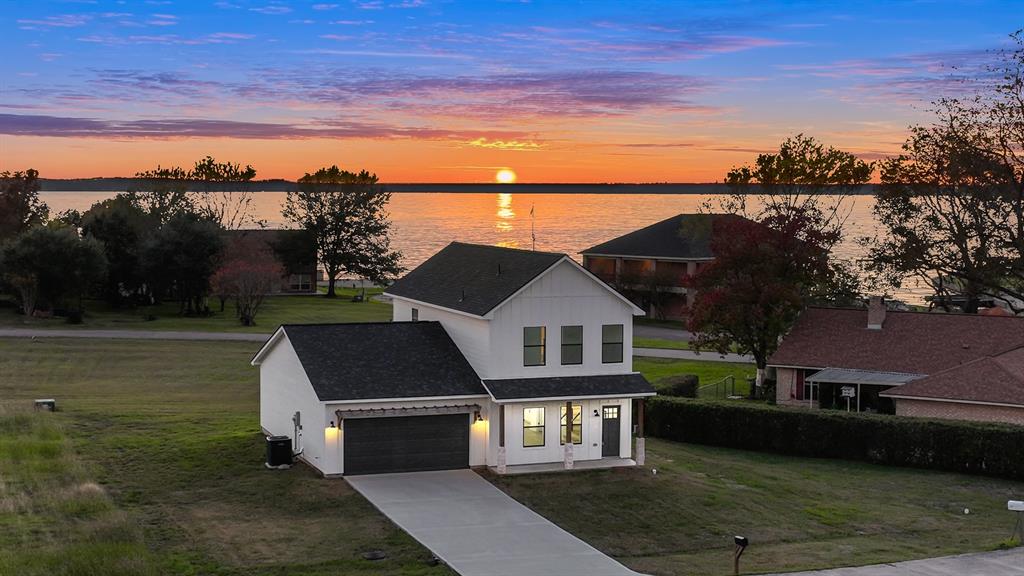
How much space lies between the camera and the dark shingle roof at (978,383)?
44188 millimetres

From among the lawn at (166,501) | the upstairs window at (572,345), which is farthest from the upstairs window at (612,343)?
the lawn at (166,501)

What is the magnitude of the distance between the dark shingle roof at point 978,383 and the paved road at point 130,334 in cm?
3930

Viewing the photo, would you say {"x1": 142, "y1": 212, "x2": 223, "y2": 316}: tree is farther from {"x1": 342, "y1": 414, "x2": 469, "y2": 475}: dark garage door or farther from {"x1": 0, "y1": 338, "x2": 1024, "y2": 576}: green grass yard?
{"x1": 342, "y1": 414, "x2": 469, "y2": 475}: dark garage door

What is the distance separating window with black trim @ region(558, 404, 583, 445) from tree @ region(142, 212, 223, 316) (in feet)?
178

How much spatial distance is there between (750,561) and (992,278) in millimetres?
37328

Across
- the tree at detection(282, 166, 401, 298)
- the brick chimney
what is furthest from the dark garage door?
the tree at detection(282, 166, 401, 298)

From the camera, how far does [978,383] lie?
45.2m

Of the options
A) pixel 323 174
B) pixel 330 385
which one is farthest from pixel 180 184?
pixel 330 385

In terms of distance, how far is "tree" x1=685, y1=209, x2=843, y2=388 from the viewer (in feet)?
184

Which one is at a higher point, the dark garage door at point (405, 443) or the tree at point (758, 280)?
the tree at point (758, 280)

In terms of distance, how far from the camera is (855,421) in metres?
42.0

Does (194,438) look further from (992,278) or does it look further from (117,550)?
(992,278)

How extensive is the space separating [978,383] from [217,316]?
56.5 metres

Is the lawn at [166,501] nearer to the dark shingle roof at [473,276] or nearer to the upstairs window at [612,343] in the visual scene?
the dark shingle roof at [473,276]
